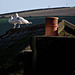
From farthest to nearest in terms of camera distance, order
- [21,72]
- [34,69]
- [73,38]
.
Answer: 1. [21,72]
2. [34,69]
3. [73,38]

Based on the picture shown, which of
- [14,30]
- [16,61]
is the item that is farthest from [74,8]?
[16,61]


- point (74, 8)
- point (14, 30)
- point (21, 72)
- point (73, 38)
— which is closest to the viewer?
point (73, 38)

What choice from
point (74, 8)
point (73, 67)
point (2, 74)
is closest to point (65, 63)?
point (73, 67)

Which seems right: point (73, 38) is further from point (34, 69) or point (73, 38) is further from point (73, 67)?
point (34, 69)

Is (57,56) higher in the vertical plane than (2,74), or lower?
higher

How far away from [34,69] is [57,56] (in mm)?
724

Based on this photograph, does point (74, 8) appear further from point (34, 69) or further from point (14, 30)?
point (34, 69)

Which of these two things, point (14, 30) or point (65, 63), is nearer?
point (65, 63)

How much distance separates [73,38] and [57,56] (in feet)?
2.03

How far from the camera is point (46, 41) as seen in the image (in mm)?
6891

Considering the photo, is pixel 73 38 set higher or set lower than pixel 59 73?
higher

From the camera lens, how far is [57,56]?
6906 mm

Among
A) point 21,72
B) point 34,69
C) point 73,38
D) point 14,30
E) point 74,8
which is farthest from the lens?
point 74,8

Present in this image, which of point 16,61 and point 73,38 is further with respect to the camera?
point 16,61
